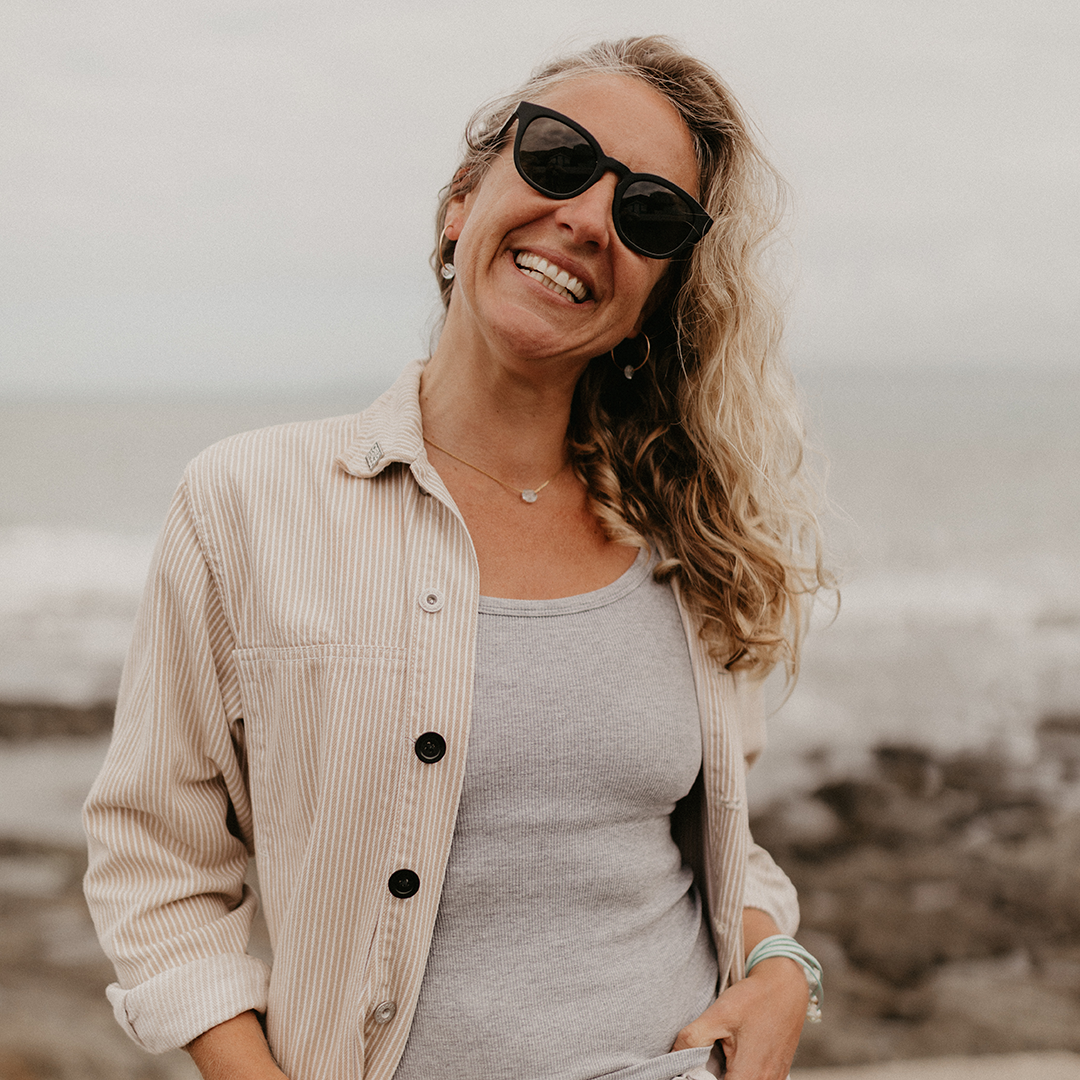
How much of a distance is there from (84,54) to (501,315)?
473 cm

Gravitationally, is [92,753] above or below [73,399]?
below

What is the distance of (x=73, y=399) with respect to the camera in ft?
20.6

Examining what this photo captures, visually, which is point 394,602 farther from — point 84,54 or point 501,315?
point 84,54

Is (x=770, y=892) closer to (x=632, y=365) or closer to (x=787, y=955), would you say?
(x=787, y=955)

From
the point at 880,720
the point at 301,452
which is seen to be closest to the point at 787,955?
the point at 301,452

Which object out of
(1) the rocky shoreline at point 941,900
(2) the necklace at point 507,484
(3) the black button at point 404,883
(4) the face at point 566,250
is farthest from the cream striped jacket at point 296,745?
(1) the rocky shoreline at point 941,900

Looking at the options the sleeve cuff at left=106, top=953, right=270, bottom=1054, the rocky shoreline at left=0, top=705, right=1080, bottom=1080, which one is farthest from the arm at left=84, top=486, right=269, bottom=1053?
the rocky shoreline at left=0, top=705, right=1080, bottom=1080

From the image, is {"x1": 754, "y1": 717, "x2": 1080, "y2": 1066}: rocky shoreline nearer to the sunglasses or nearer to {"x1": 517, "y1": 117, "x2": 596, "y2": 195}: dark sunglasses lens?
→ the sunglasses

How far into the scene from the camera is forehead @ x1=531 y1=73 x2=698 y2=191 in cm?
135

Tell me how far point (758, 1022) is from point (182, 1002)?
0.83 meters

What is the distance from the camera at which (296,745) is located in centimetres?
117

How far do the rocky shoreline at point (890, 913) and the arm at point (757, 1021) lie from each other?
2.01m

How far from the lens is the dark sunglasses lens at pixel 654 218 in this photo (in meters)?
1.35

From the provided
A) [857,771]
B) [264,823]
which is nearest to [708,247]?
[264,823]
